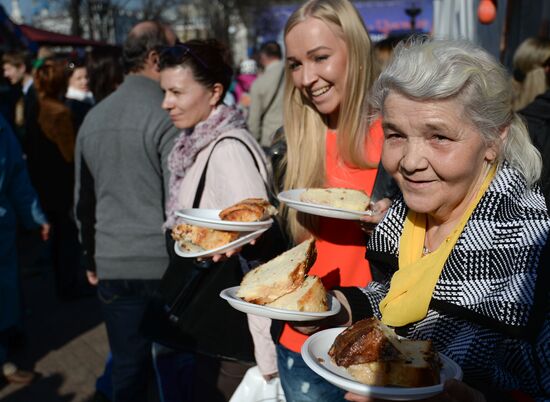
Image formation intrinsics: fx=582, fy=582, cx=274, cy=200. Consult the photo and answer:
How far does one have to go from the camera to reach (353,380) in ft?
5.39

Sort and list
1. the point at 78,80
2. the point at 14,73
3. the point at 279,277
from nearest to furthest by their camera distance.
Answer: the point at 279,277
the point at 78,80
the point at 14,73

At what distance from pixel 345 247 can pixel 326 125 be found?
628 mm

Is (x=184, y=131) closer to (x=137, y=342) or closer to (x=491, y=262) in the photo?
(x=137, y=342)

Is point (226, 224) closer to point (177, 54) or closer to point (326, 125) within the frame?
point (326, 125)

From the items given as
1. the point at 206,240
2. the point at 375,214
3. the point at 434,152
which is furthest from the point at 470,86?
the point at 206,240

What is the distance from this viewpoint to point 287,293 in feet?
6.99

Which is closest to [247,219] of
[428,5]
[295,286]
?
[295,286]

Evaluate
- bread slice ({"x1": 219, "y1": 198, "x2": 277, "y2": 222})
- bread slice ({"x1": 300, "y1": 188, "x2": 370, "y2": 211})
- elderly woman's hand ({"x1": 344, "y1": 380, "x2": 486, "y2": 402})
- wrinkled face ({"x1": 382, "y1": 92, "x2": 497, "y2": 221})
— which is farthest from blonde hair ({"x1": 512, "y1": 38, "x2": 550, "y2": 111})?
elderly woman's hand ({"x1": 344, "y1": 380, "x2": 486, "y2": 402})

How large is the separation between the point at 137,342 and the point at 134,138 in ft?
4.19

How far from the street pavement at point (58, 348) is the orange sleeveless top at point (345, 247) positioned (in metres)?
2.94

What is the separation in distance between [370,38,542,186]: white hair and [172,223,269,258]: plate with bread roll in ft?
3.41

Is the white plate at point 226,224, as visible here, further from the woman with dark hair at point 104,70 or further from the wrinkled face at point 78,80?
the wrinkled face at point 78,80

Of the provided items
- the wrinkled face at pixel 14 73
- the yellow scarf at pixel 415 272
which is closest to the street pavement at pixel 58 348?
the wrinkled face at pixel 14 73

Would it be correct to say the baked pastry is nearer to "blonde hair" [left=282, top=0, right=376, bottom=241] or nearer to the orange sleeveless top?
the orange sleeveless top
